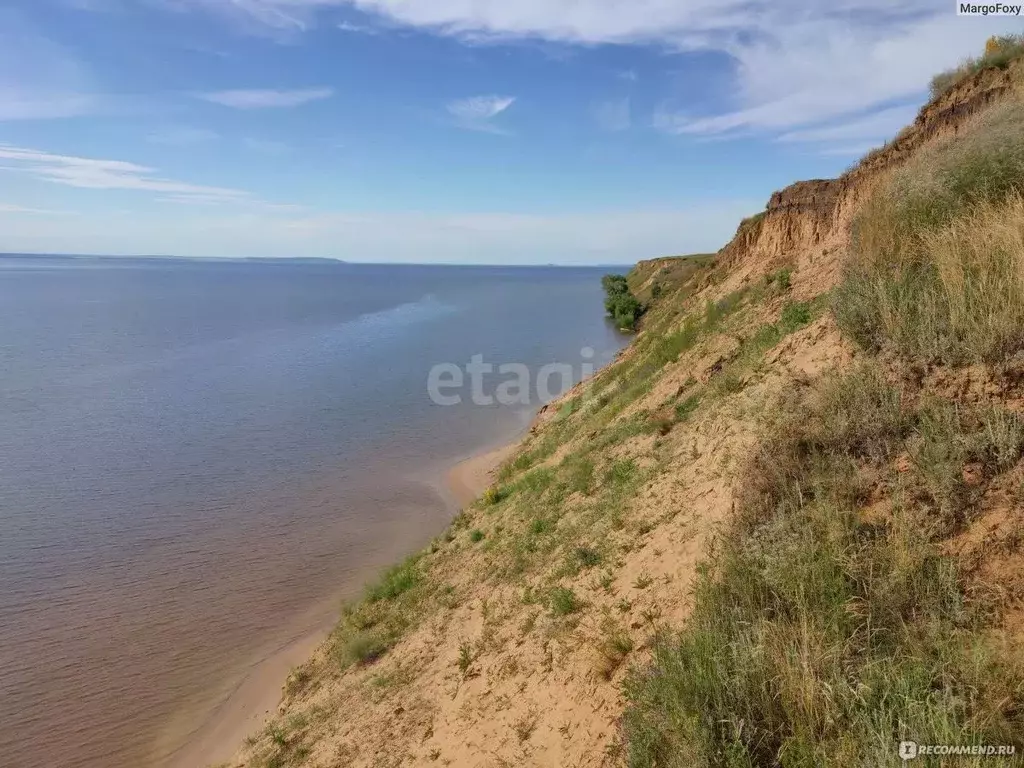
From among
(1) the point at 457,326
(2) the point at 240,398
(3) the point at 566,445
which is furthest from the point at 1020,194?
(1) the point at 457,326

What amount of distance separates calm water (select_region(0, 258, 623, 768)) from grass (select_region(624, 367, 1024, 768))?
31.7 ft

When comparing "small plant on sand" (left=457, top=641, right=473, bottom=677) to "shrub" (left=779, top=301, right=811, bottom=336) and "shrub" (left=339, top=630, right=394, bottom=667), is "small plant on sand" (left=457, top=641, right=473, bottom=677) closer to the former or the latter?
"shrub" (left=339, top=630, right=394, bottom=667)

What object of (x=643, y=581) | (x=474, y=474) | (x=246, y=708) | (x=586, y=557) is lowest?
(x=246, y=708)

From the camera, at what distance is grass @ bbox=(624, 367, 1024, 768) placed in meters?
3.13

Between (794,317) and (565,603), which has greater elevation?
(794,317)

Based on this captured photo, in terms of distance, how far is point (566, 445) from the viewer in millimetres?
14836

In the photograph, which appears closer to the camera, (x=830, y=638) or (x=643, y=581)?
(x=830, y=638)

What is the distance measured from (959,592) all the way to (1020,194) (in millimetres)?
5224

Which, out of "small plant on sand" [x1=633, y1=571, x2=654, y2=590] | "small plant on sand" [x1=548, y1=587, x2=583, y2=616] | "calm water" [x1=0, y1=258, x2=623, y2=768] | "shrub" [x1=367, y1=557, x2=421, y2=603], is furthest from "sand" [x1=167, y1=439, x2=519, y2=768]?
"small plant on sand" [x1=633, y1=571, x2=654, y2=590]

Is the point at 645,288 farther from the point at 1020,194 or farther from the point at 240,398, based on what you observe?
the point at 1020,194

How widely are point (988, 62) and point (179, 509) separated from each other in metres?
23.8

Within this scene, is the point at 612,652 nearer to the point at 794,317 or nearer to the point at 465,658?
the point at 465,658

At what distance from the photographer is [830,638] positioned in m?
3.68

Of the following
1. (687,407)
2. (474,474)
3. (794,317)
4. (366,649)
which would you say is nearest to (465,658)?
(366,649)
